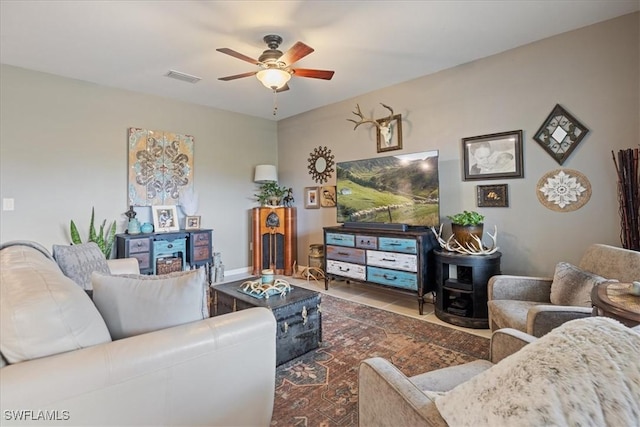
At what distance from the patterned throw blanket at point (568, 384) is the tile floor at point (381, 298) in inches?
93.5

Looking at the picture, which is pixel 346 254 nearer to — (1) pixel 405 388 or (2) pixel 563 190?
(2) pixel 563 190

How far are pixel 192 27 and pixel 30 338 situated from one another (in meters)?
2.66

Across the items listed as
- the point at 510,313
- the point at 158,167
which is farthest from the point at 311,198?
the point at 510,313

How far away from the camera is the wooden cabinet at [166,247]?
387 centimetres

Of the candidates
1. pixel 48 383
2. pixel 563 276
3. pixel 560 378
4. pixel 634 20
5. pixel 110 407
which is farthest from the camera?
pixel 634 20

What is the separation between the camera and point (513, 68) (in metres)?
3.12

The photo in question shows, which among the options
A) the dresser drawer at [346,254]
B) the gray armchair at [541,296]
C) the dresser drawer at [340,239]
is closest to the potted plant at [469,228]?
the gray armchair at [541,296]

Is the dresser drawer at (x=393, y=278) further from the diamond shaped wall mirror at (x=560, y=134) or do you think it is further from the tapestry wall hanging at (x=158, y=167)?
the tapestry wall hanging at (x=158, y=167)

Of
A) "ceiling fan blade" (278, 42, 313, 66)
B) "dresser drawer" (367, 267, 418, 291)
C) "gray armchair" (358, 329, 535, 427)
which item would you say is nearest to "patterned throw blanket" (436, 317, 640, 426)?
"gray armchair" (358, 329, 535, 427)

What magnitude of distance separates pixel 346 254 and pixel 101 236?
3.02 m

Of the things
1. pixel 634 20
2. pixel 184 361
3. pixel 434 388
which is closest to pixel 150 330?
pixel 184 361

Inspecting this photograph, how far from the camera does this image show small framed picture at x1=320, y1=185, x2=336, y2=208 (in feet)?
16.0

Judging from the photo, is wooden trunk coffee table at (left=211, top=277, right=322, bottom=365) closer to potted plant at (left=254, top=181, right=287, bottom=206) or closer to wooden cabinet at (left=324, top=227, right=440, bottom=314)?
wooden cabinet at (left=324, top=227, right=440, bottom=314)

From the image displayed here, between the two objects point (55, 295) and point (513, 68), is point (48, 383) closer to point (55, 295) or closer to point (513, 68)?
point (55, 295)
